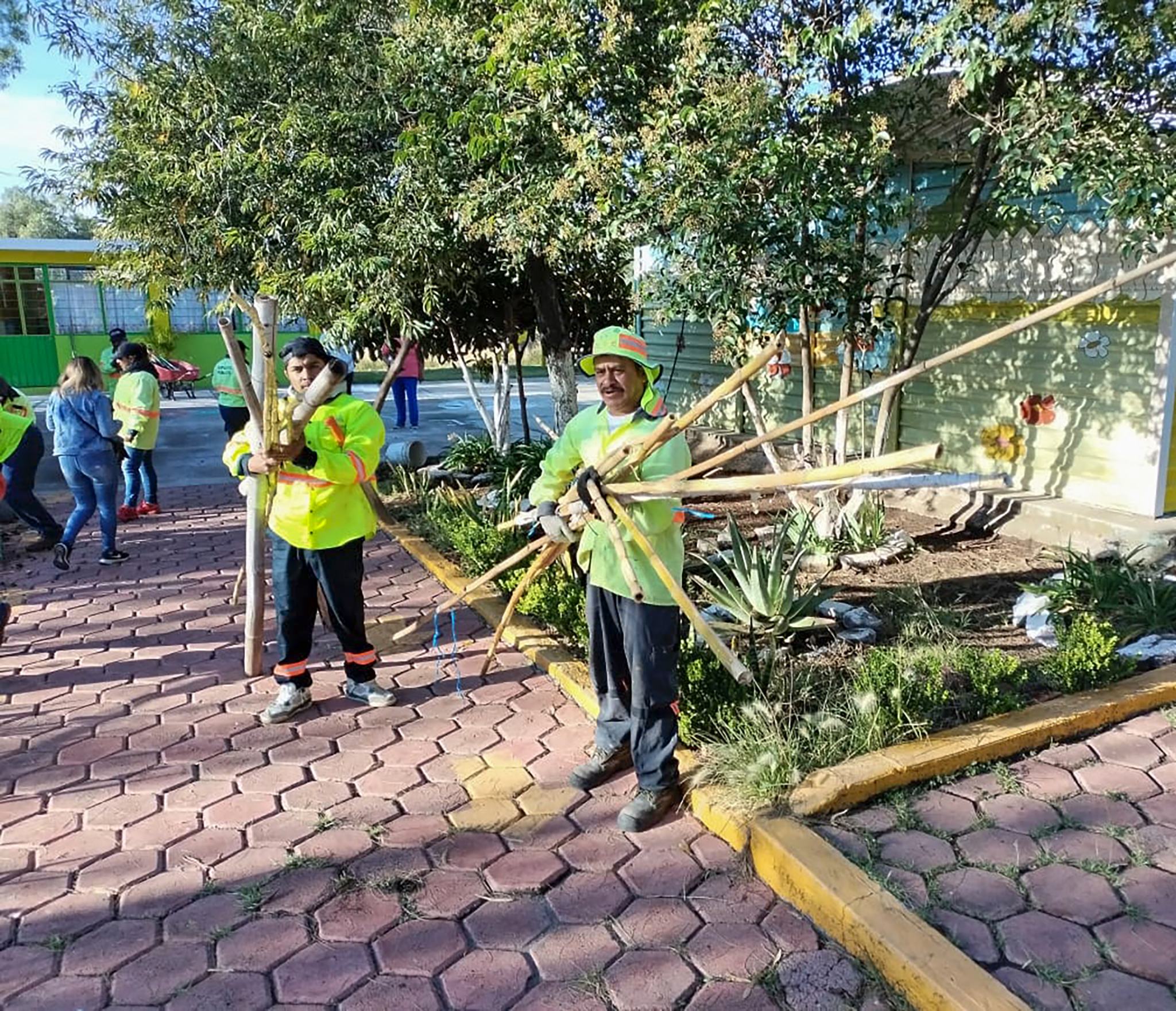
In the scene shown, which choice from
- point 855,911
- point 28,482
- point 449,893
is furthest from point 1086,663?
point 28,482

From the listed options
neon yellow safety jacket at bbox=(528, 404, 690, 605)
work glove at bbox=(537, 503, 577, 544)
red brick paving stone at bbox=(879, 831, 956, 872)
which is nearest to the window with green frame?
neon yellow safety jacket at bbox=(528, 404, 690, 605)

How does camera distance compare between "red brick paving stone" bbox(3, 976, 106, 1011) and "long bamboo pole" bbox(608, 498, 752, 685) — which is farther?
"long bamboo pole" bbox(608, 498, 752, 685)

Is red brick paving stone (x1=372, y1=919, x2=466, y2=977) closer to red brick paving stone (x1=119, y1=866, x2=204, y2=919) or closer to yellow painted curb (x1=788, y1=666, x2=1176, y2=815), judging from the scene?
red brick paving stone (x1=119, y1=866, x2=204, y2=919)

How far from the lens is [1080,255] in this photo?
22.3ft

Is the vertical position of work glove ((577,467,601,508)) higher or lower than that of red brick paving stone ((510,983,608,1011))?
higher

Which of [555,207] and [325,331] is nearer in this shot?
[555,207]

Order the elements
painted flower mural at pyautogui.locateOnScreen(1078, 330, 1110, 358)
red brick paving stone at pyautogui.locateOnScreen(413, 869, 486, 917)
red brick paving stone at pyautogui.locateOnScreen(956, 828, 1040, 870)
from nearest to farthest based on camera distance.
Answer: red brick paving stone at pyautogui.locateOnScreen(413, 869, 486, 917) → red brick paving stone at pyautogui.locateOnScreen(956, 828, 1040, 870) → painted flower mural at pyautogui.locateOnScreen(1078, 330, 1110, 358)

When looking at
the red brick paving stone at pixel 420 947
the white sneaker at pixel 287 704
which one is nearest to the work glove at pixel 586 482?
the red brick paving stone at pixel 420 947

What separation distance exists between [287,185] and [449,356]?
3431 mm

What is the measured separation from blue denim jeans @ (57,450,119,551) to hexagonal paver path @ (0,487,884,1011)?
2.40m

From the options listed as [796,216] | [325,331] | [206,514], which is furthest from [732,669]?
[206,514]

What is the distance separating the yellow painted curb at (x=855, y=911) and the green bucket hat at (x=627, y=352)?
4.69ft

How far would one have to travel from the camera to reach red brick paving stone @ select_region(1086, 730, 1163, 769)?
3.64 meters

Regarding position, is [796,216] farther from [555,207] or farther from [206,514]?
[206,514]
